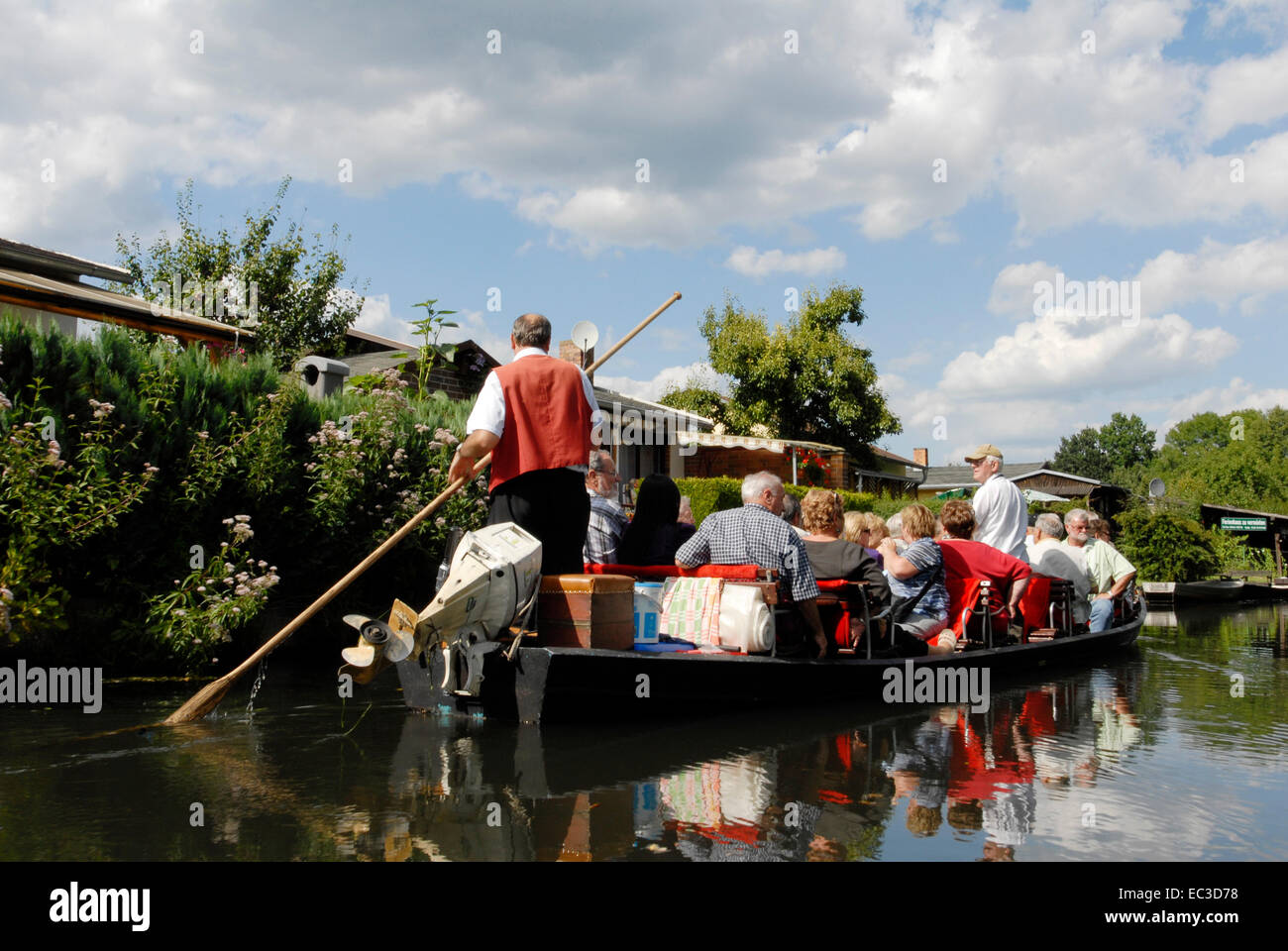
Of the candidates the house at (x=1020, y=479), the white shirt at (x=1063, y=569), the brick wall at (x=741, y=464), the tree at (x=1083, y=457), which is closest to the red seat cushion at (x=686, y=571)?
the white shirt at (x=1063, y=569)

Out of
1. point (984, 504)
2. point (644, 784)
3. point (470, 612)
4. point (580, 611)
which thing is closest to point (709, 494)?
point (984, 504)

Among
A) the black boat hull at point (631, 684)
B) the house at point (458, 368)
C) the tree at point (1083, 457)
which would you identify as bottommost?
the black boat hull at point (631, 684)

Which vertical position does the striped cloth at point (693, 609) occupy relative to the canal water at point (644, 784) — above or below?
above

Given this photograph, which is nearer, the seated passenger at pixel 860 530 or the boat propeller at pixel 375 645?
the boat propeller at pixel 375 645

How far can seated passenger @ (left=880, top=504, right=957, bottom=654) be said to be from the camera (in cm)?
712

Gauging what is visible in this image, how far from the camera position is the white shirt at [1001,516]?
861cm

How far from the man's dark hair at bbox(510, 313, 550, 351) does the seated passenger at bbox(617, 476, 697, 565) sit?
1664 mm

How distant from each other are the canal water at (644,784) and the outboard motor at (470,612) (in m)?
0.47

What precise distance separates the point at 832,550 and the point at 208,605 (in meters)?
4.38

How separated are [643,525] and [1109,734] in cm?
317

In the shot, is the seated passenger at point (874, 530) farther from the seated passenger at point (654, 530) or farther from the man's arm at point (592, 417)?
the man's arm at point (592, 417)

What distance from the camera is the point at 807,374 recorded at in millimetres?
30141

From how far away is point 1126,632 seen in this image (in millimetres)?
10281
